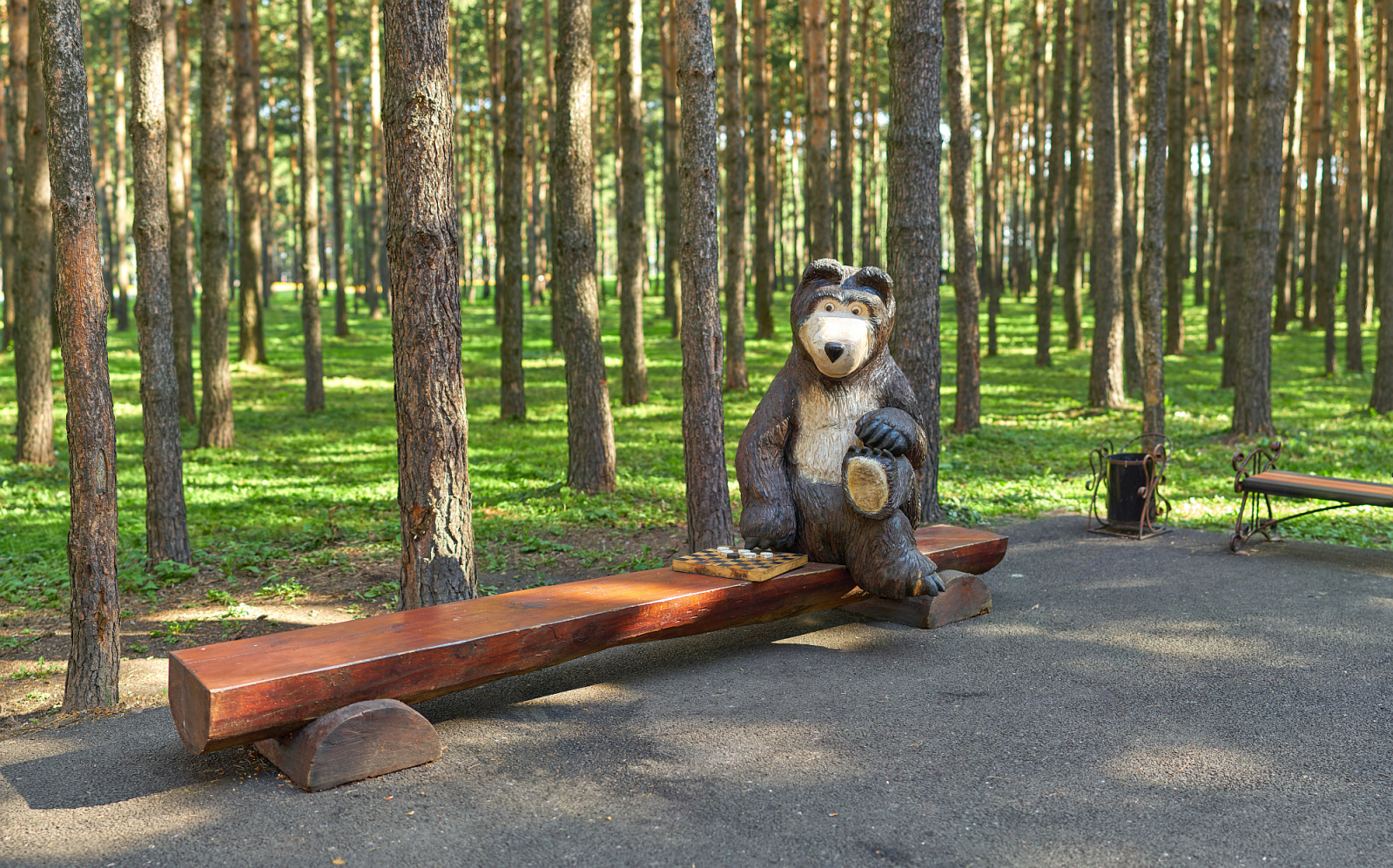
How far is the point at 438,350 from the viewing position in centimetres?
484

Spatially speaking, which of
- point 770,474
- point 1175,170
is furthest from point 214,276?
point 1175,170

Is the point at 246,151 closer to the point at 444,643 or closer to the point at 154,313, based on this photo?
the point at 154,313

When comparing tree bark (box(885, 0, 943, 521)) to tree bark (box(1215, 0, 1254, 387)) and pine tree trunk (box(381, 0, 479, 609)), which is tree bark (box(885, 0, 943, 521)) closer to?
pine tree trunk (box(381, 0, 479, 609))

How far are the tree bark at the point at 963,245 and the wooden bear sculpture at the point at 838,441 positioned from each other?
7.72 meters

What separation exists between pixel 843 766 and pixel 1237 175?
13666 millimetres

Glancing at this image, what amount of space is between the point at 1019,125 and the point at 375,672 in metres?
34.5

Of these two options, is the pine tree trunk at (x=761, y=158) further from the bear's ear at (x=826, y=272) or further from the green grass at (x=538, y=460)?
the bear's ear at (x=826, y=272)

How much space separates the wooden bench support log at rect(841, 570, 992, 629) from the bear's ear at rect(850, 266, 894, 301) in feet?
5.00

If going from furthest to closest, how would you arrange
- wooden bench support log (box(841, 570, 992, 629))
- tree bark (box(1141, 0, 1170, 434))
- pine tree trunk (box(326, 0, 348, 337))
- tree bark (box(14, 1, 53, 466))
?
pine tree trunk (box(326, 0, 348, 337))
tree bark (box(14, 1, 53, 466))
tree bark (box(1141, 0, 1170, 434))
wooden bench support log (box(841, 570, 992, 629))

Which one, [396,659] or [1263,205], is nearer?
[396,659]

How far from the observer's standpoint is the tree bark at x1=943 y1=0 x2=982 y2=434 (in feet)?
41.0

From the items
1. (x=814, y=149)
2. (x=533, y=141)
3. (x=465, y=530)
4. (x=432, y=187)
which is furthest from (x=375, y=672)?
(x=533, y=141)

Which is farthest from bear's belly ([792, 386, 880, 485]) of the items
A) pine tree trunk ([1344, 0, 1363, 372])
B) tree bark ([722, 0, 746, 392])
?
pine tree trunk ([1344, 0, 1363, 372])

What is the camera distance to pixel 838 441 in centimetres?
510
